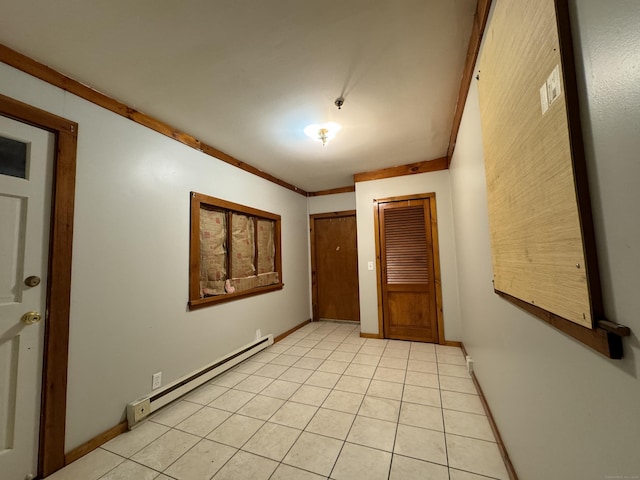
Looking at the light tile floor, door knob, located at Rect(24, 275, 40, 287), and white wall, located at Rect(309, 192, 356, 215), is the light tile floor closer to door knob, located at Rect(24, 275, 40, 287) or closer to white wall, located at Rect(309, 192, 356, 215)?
door knob, located at Rect(24, 275, 40, 287)

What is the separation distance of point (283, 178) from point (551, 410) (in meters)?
3.78

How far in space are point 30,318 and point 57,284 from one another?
0.21 meters

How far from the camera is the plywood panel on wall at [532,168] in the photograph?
2.15ft

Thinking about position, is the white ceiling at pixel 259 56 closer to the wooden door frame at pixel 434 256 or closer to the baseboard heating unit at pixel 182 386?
the wooden door frame at pixel 434 256

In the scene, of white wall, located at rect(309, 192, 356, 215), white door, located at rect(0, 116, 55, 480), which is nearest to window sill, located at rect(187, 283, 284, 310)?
white door, located at rect(0, 116, 55, 480)

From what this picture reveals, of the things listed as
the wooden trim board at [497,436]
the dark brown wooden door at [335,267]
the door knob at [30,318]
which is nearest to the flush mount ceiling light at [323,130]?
the dark brown wooden door at [335,267]

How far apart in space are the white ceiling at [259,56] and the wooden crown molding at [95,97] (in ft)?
0.16

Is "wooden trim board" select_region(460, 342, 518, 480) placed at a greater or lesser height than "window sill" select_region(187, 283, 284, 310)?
lesser

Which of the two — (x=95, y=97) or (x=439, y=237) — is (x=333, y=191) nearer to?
(x=439, y=237)

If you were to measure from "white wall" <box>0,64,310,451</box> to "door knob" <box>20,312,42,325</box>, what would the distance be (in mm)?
174

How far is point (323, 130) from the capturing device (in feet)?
8.09

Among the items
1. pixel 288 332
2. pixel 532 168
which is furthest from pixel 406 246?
pixel 532 168

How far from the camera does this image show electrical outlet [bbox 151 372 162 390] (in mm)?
2045

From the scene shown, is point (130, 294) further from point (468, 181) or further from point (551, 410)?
point (468, 181)
